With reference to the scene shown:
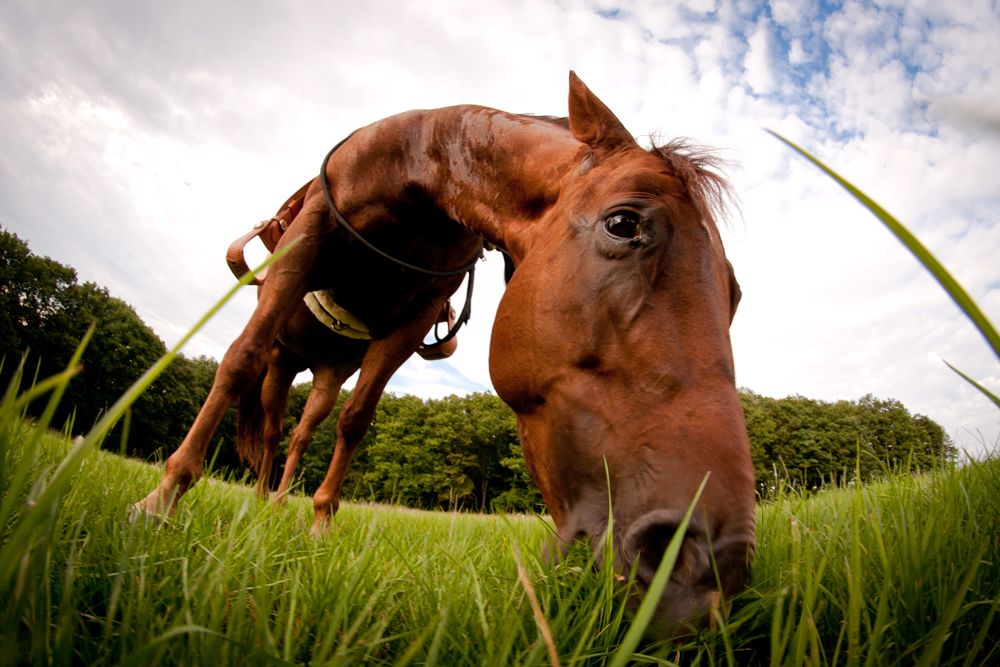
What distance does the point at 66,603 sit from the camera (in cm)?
61

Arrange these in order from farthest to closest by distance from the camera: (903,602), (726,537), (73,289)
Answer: (73,289)
(726,537)
(903,602)

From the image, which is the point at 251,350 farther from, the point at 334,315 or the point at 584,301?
the point at 584,301

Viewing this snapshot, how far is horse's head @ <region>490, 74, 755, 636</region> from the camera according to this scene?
1.20m

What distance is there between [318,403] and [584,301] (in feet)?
15.2

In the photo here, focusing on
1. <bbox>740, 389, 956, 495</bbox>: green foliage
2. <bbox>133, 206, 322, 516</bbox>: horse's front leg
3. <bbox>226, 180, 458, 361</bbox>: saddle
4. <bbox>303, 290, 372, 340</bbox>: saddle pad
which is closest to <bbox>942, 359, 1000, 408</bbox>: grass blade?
<bbox>133, 206, 322, 516</bbox>: horse's front leg

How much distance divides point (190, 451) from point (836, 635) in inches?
106

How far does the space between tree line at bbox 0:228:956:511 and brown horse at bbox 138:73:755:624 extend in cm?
1562

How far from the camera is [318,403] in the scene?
552cm

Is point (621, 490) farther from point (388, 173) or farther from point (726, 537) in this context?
point (388, 173)

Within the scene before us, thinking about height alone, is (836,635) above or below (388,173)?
below

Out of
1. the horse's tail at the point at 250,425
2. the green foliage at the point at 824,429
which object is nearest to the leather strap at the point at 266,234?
the horse's tail at the point at 250,425

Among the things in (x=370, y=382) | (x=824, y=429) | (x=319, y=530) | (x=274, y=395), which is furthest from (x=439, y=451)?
(x=319, y=530)

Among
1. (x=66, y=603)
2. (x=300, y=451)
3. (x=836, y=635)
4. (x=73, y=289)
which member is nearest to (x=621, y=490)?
(x=836, y=635)

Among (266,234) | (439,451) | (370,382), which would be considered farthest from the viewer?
(439,451)
